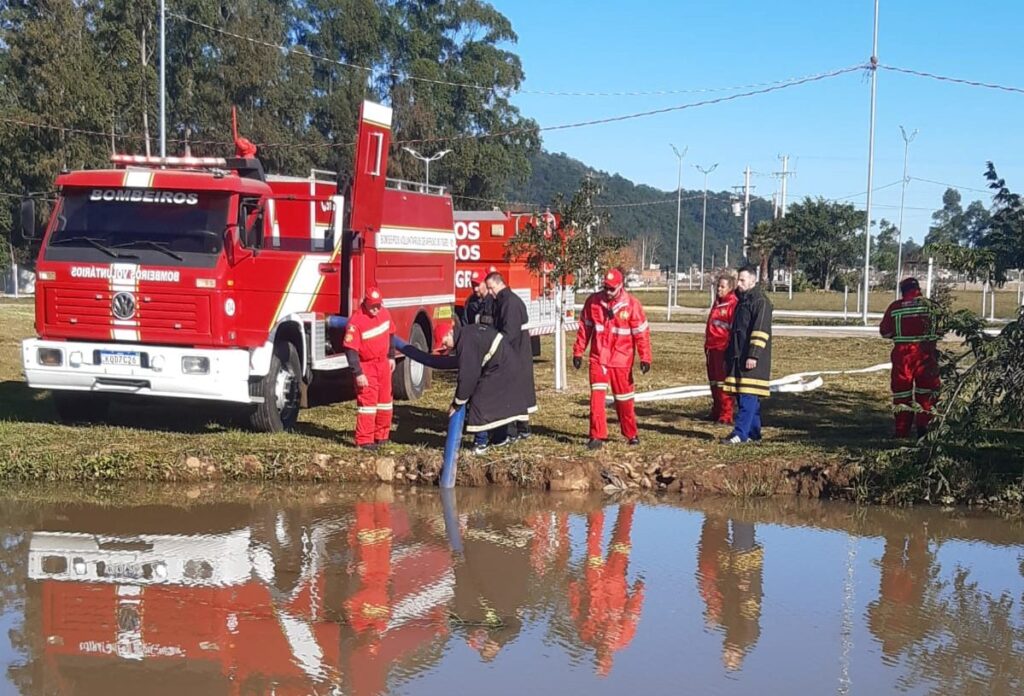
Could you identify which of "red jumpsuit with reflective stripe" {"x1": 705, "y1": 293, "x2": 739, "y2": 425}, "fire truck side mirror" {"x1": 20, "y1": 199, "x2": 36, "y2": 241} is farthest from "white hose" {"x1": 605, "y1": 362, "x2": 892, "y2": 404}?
"fire truck side mirror" {"x1": 20, "y1": 199, "x2": 36, "y2": 241}

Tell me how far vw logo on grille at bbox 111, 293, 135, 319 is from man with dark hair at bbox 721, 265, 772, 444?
5.63 meters

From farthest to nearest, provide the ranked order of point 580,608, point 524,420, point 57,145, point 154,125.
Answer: point 154,125 < point 57,145 < point 524,420 < point 580,608

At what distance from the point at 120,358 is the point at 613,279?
4620 mm

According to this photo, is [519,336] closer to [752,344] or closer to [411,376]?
[752,344]

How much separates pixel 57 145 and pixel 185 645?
1700 inches

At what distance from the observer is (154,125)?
166ft

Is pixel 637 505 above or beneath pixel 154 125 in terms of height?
beneath

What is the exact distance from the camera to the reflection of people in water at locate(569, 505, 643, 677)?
17.9ft

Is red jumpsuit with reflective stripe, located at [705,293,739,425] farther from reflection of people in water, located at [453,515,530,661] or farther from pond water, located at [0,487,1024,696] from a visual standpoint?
reflection of people in water, located at [453,515,530,661]

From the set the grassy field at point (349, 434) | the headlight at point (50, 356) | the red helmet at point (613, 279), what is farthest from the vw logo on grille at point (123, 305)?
the red helmet at point (613, 279)

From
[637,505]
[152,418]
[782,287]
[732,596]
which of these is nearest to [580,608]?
[732,596]

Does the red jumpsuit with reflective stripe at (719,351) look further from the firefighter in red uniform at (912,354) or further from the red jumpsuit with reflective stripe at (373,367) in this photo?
the red jumpsuit with reflective stripe at (373,367)

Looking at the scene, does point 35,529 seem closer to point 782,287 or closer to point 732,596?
point 732,596

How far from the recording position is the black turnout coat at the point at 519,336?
388 inches
